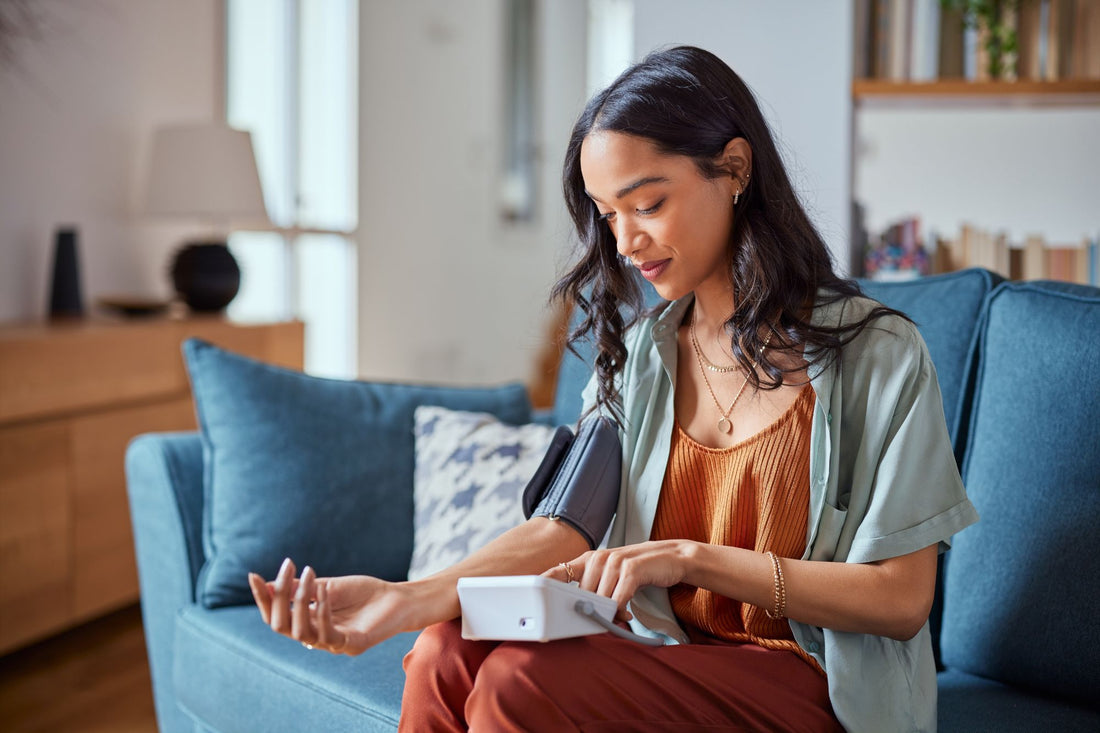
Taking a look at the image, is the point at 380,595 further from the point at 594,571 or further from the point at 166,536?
the point at 166,536

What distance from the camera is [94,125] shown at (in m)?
3.26

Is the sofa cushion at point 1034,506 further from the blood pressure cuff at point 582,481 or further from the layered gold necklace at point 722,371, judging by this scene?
the blood pressure cuff at point 582,481

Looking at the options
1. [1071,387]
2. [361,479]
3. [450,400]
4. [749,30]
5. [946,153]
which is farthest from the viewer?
[946,153]

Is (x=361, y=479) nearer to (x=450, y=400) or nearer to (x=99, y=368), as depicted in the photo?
(x=450, y=400)

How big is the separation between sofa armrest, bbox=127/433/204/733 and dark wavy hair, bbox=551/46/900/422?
0.94 meters

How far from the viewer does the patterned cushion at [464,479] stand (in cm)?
170

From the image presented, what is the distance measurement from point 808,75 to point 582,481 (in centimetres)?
139

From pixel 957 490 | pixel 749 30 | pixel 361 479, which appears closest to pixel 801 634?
pixel 957 490

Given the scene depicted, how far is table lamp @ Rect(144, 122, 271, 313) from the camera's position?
10.2 feet

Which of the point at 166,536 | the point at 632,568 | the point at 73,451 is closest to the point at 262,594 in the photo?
the point at 632,568

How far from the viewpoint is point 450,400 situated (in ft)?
6.35

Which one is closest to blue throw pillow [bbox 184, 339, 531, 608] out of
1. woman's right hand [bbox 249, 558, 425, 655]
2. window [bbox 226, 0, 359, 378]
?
woman's right hand [bbox 249, 558, 425, 655]

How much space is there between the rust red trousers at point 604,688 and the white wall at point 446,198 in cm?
336

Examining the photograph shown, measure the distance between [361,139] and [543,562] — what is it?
3506mm
